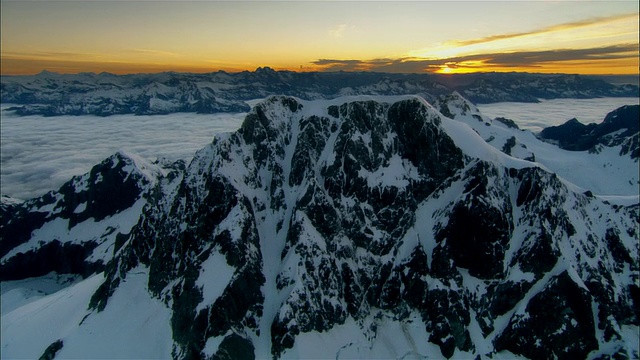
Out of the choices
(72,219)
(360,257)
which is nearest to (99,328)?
(360,257)

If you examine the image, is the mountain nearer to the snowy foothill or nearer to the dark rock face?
the snowy foothill

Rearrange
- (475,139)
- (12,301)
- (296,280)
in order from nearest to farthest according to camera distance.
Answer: (296,280), (475,139), (12,301)

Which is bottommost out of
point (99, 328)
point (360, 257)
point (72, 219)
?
point (99, 328)

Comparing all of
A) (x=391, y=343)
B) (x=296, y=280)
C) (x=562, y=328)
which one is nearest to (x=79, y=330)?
(x=296, y=280)

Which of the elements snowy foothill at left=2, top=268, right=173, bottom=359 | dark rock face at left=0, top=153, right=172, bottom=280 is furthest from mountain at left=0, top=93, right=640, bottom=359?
dark rock face at left=0, top=153, right=172, bottom=280

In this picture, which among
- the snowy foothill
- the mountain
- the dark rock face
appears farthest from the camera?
the dark rock face

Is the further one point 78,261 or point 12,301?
point 78,261

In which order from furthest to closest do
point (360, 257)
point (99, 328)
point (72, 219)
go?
point (72, 219) < point (360, 257) < point (99, 328)

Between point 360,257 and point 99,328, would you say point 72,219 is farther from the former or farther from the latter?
point 360,257

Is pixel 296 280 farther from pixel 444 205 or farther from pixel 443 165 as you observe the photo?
pixel 443 165
